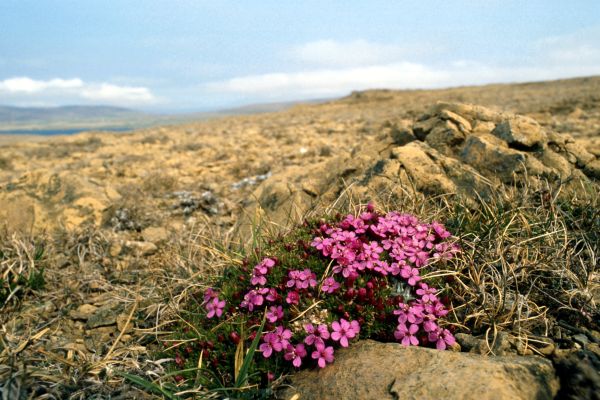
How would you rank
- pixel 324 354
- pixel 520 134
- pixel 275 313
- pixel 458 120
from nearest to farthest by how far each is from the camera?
1. pixel 324 354
2. pixel 275 313
3. pixel 520 134
4. pixel 458 120

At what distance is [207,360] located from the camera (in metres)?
3.20

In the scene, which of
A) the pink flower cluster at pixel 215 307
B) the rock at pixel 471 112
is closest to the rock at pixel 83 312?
the pink flower cluster at pixel 215 307

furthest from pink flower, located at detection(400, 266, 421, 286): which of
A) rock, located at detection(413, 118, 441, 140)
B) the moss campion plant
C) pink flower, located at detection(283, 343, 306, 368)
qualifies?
rock, located at detection(413, 118, 441, 140)

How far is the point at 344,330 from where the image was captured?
2979mm

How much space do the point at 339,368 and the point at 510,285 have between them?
1.65 metres

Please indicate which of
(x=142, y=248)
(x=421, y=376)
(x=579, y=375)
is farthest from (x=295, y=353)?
(x=142, y=248)

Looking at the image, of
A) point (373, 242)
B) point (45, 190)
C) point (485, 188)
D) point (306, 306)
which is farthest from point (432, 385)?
point (45, 190)

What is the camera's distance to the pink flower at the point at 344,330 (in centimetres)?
294

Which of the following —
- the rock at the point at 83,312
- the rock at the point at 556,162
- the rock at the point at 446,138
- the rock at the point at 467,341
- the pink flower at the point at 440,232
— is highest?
the rock at the point at 446,138

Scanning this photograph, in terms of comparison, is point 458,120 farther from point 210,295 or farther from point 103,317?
point 103,317

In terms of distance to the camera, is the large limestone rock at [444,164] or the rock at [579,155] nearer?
the large limestone rock at [444,164]

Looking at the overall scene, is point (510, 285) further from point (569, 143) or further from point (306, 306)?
point (569, 143)

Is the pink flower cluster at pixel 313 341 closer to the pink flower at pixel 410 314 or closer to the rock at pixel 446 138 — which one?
the pink flower at pixel 410 314

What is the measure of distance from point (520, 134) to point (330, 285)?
401cm
